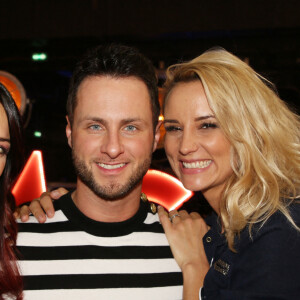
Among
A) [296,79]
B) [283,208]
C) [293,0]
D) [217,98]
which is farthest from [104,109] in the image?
[296,79]

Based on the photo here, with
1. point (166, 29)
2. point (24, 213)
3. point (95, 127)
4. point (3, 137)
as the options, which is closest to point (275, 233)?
point (95, 127)

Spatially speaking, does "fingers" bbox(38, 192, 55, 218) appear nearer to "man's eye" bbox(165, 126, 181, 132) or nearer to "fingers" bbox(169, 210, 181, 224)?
"fingers" bbox(169, 210, 181, 224)

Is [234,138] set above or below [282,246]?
above

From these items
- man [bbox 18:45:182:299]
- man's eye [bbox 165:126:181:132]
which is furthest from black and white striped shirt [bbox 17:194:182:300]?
man's eye [bbox 165:126:181:132]

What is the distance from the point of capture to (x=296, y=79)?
5.09 m

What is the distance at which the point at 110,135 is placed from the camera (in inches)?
65.9

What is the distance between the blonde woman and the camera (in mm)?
1597

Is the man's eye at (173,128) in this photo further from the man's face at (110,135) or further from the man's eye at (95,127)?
the man's eye at (95,127)

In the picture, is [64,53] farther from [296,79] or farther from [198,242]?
[198,242]

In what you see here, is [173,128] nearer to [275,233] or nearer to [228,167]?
[228,167]

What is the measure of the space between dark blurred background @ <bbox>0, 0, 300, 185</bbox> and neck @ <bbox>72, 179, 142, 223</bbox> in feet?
7.71

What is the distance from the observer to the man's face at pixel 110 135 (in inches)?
66.4

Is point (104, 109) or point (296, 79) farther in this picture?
point (296, 79)

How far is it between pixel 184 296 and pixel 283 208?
1.94ft
